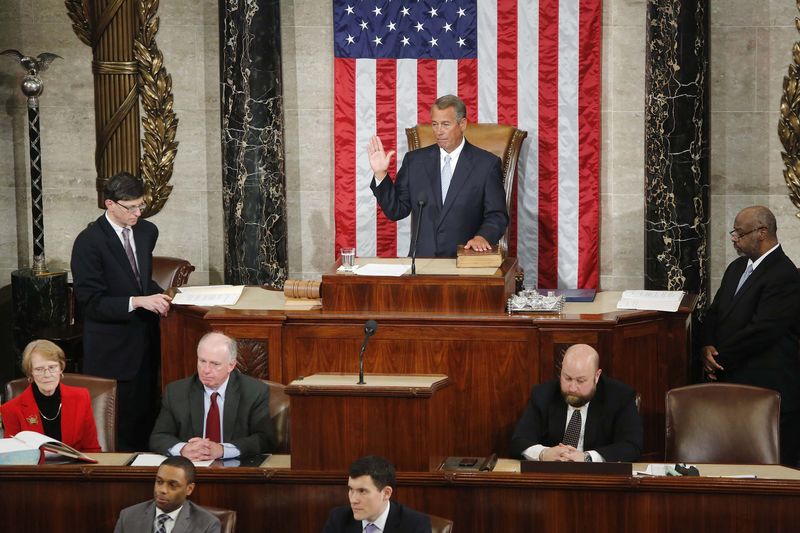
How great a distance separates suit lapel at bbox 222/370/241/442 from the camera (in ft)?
20.2

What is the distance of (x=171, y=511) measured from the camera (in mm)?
5246

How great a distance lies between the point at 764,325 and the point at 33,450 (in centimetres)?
404

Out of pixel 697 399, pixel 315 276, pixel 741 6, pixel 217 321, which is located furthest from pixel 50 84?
pixel 697 399

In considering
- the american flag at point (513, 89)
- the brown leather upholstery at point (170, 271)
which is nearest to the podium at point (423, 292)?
the brown leather upholstery at point (170, 271)

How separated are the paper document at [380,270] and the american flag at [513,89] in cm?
281

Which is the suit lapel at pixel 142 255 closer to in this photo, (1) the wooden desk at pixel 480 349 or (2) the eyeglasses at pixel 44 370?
(1) the wooden desk at pixel 480 349

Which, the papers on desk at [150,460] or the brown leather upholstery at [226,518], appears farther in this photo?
the papers on desk at [150,460]

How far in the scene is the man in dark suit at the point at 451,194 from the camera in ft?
26.9

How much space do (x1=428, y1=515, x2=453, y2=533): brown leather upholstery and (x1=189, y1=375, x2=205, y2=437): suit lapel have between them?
155 cm

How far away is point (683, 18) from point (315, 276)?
11.8 feet

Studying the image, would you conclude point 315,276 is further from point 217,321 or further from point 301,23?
point 217,321

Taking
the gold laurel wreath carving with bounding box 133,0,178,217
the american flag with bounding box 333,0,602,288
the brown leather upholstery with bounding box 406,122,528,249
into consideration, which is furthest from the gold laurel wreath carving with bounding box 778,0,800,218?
the gold laurel wreath carving with bounding box 133,0,178,217

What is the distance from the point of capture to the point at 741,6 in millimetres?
9703

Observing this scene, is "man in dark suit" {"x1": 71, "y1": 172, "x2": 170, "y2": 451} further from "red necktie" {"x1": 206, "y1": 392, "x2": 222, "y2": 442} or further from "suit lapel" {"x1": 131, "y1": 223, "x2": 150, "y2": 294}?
"red necktie" {"x1": 206, "y1": 392, "x2": 222, "y2": 442}
